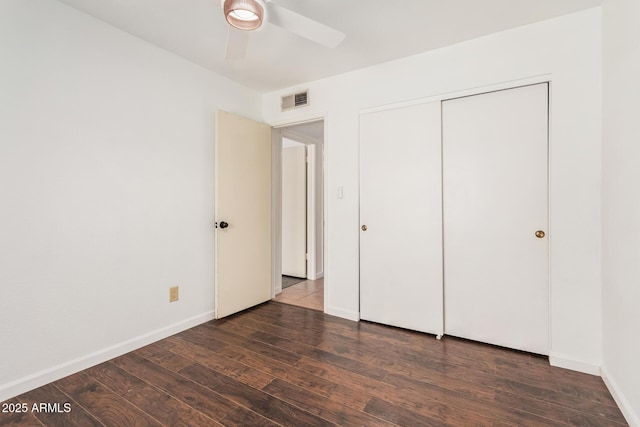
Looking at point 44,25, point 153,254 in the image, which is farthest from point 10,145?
point 153,254

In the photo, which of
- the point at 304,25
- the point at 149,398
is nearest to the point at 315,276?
the point at 149,398

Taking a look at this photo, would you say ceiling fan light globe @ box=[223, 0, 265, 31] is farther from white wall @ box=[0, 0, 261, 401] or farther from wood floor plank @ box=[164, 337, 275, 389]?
wood floor plank @ box=[164, 337, 275, 389]

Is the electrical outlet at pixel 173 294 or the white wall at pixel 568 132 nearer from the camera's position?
the white wall at pixel 568 132

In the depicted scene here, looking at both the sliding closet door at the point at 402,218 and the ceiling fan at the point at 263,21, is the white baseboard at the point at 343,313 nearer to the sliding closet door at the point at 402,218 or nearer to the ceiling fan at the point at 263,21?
the sliding closet door at the point at 402,218

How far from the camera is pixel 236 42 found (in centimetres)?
175

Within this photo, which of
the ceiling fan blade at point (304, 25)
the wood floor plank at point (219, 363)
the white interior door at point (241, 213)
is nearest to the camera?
the ceiling fan blade at point (304, 25)

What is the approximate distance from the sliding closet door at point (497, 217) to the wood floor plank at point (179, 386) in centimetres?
183

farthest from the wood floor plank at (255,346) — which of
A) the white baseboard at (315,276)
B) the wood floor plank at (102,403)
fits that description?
the white baseboard at (315,276)

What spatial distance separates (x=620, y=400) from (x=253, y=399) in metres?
1.97

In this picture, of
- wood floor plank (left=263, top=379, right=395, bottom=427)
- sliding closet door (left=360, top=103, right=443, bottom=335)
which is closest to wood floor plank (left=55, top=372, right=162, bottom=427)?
wood floor plank (left=263, top=379, right=395, bottom=427)

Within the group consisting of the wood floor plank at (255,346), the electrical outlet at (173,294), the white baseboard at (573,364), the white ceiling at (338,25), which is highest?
the white ceiling at (338,25)

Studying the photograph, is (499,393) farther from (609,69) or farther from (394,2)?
(394,2)

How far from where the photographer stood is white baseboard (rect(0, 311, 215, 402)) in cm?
174

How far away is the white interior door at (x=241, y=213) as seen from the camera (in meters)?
2.88
